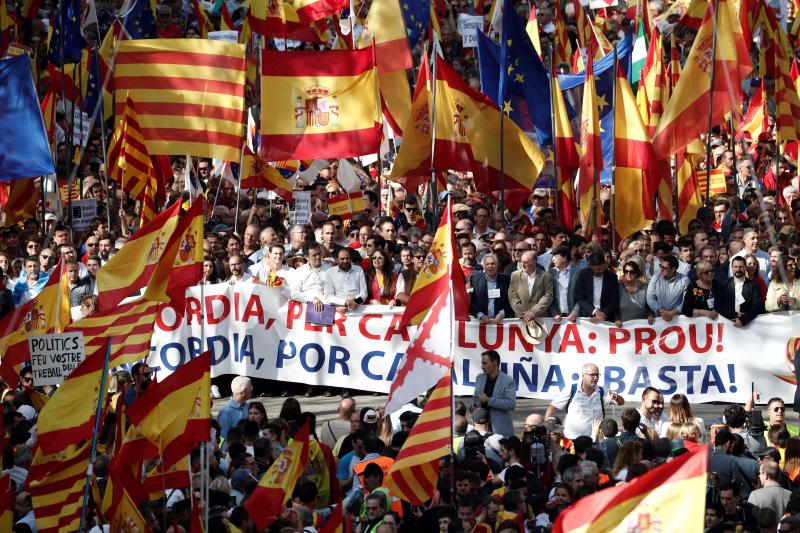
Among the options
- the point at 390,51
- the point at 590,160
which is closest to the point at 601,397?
the point at 590,160

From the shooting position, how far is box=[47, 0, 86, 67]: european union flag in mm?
24297

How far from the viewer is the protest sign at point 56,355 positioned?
14.6 m

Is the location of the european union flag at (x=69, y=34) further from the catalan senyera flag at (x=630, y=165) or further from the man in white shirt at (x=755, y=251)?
the man in white shirt at (x=755, y=251)

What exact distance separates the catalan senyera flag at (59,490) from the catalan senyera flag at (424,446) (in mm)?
2235

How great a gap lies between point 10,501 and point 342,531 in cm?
241

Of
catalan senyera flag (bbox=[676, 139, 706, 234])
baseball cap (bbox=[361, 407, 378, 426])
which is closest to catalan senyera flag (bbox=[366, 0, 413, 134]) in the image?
catalan senyera flag (bbox=[676, 139, 706, 234])

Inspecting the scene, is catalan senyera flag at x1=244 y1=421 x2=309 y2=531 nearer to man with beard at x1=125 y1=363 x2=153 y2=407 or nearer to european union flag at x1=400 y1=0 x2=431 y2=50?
man with beard at x1=125 y1=363 x2=153 y2=407

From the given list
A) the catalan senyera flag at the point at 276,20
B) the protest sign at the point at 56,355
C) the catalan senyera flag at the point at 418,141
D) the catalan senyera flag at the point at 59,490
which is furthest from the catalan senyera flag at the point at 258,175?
the catalan senyera flag at the point at 59,490

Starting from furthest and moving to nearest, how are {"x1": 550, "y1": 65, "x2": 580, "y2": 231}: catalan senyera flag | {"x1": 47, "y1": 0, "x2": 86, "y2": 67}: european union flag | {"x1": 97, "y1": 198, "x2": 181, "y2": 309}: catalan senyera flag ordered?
{"x1": 47, "y1": 0, "x2": 86, "y2": 67}: european union flag → {"x1": 550, "y1": 65, "x2": 580, "y2": 231}: catalan senyera flag → {"x1": 97, "y1": 198, "x2": 181, "y2": 309}: catalan senyera flag

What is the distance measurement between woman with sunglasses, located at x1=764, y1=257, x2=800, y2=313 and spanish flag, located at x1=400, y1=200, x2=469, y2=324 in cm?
454

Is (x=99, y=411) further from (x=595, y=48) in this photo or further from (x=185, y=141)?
(x=595, y=48)

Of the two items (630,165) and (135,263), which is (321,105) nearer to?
(630,165)

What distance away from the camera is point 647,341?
18.3 metres

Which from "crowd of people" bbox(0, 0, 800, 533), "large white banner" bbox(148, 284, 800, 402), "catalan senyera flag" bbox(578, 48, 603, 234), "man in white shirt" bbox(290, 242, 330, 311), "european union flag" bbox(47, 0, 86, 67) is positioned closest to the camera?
"crowd of people" bbox(0, 0, 800, 533)
